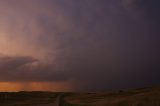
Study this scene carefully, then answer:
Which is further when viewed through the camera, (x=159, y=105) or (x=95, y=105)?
(x=95, y=105)

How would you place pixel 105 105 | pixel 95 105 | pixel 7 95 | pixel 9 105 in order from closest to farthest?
pixel 105 105 → pixel 95 105 → pixel 9 105 → pixel 7 95

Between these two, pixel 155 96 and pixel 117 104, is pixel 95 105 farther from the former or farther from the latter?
pixel 155 96

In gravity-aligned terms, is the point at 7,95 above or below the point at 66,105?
above

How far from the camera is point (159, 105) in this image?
56.5 meters

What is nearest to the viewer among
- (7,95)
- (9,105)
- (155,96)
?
(155,96)

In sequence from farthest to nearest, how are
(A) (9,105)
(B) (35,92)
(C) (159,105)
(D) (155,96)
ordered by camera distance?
1. (B) (35,92)
2. (A) (9,105)
3. (D) (155,96)
4. (C) (159,105)

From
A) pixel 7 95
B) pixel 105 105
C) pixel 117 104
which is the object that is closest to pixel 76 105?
pixel 105 105

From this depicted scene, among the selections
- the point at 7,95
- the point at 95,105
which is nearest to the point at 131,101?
the point at 95,105

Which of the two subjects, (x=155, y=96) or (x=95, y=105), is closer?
(x=155, y=96)

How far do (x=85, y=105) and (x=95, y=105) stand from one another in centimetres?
410

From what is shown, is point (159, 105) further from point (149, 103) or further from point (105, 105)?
point (105, 105)

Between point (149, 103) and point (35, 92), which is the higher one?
point (35, 92)

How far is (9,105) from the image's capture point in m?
113

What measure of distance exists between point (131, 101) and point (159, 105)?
830 centimetres
